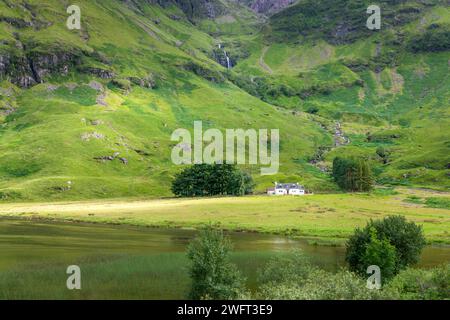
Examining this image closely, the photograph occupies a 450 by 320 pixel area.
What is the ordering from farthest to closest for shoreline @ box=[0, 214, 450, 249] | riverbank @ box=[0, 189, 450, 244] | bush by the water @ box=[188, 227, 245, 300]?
riverbank @ box=[0, 189, 450, 244] < shoreline @ box=[0, 214, 450, 249] < bush by the water @ box=[188, 227, 245, 300]

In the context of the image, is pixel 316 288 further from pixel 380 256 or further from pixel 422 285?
pixel 380 256

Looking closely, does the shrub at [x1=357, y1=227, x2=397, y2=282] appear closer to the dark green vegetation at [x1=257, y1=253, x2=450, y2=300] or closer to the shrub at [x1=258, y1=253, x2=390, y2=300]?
the dark green vegetation at [x1=257, y1=253, x2=450, y2=300]

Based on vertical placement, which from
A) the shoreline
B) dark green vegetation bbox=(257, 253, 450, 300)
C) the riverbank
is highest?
dark green vegetation bbox=(257, 253, 450, 300)

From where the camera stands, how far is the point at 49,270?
61156mm

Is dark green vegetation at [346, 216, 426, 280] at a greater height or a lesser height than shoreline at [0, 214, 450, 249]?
greater

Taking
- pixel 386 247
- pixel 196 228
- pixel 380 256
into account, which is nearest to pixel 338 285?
pixel 380 256

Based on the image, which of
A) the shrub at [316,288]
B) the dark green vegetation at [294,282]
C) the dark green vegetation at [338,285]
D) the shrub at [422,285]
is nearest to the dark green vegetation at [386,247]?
the dark green vegetation at [294,282]

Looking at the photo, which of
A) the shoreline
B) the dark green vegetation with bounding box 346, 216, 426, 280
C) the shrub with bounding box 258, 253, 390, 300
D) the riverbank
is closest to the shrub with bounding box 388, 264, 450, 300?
the dark green vegetation with bounding box 346, 216, 426, 280

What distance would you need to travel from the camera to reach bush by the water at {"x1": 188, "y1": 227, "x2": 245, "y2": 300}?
4794 centimetres

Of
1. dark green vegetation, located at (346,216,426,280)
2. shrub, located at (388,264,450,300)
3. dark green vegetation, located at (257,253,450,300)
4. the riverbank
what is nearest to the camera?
dark green vegetation, located at (257,253,450,300)

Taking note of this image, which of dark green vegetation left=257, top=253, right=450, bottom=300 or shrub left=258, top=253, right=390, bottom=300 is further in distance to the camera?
dark green vegetation left=257, top=253, right=450, bottom=300

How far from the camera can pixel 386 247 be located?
6138 cm

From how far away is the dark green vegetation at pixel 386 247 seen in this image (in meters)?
60.9
